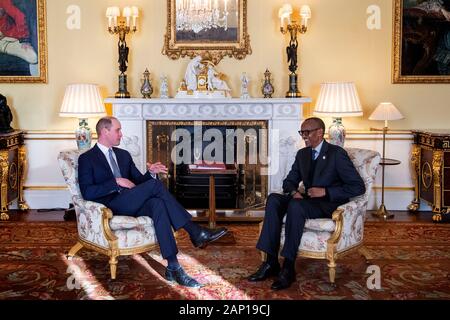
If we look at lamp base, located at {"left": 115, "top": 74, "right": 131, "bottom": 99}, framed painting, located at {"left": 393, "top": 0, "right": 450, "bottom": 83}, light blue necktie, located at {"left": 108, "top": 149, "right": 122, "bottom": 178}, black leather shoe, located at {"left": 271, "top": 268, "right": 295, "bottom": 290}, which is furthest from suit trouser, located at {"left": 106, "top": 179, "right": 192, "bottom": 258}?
framed painting, located at {"left": 393, "top": 0, "right": 450, "bottom": 83}

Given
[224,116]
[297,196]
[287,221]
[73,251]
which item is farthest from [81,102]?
[287,221]

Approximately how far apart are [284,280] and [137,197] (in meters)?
1.29

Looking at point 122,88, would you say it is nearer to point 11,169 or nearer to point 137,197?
point 11,169

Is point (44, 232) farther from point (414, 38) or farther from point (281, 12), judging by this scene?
point (414, 38)

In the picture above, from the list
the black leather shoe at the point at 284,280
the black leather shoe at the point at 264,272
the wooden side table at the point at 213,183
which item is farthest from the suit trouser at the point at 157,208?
the wooden side table at the point at 213,183

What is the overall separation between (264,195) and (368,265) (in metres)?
2.26

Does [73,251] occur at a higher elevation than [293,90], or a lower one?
lower

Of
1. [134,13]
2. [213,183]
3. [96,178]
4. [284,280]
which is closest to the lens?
[284,280]

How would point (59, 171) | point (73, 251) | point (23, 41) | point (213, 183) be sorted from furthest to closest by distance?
point (59, 171) → point (23, 41) → point (213, 183) → point (73, 251)

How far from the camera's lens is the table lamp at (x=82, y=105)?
6426 millimetres

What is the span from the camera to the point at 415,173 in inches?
274

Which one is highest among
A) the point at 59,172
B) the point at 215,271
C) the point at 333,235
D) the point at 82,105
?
the point at 82,105

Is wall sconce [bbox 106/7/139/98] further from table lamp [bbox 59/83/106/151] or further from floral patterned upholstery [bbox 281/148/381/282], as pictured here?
floral patterned upholstery [bbox 281/148/381/282]

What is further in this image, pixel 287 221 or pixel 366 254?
pixel 366 254
